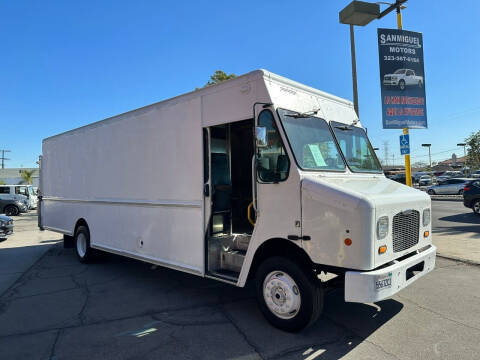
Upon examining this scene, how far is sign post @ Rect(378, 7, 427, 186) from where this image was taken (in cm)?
992

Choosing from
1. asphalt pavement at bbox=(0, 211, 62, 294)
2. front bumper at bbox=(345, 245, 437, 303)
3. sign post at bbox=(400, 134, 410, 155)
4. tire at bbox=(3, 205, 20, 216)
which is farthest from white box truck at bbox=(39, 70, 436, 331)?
tire at bbox=(3, 205, 20, 216)

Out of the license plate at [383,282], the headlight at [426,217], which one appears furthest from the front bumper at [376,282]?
the headlight at [426,217]

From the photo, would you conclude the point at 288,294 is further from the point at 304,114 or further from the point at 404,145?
the point at 404,145

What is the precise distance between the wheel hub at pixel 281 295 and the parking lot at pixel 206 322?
0.85ft

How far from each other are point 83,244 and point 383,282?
22.8 feet

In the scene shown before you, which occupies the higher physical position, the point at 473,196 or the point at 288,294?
the point at 473,196

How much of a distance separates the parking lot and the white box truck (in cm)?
48

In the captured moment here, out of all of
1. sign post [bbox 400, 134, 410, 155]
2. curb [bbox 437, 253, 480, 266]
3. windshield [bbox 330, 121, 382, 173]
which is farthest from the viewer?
sign post [bbox 400, 134, 410, 155]

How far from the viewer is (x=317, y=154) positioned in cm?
437

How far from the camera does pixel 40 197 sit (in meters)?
10.0

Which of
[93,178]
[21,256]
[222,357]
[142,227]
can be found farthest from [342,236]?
[21,256]

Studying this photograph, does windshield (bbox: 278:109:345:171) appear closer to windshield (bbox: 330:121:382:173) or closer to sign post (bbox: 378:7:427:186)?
windshield (bbox: 330:121:382:173)

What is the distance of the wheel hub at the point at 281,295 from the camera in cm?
392

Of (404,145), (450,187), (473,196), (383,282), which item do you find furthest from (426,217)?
(450,187)
